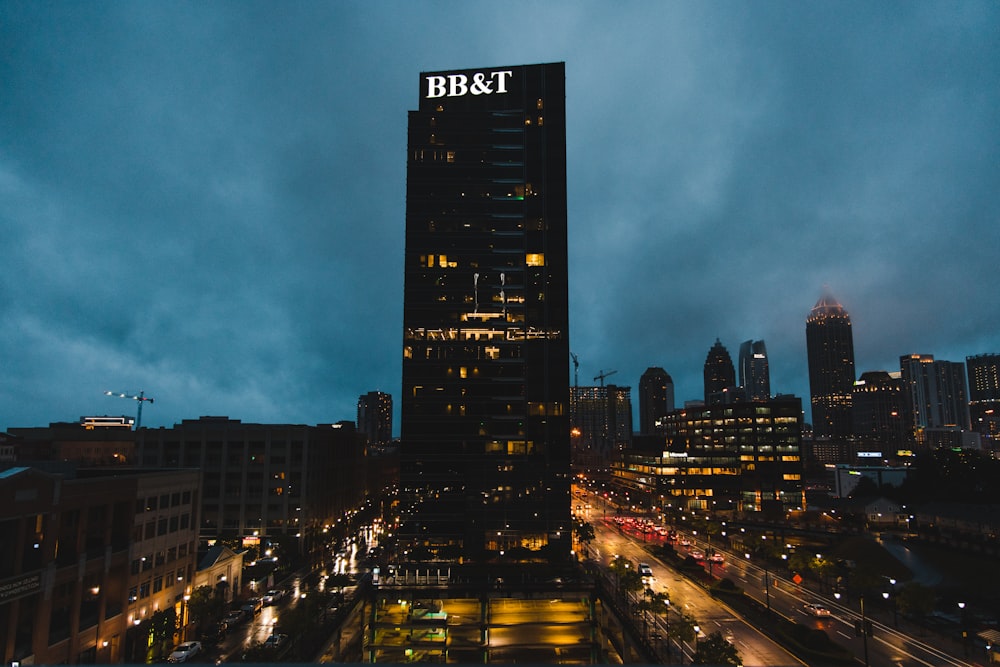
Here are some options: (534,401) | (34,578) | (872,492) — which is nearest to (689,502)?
(872,492)

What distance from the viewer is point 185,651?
48.8m

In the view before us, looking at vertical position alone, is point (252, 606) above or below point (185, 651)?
below

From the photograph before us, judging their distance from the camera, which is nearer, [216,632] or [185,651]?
[185,651]

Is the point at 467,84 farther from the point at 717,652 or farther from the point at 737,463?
the point at 737,463

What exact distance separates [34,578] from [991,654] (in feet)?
237

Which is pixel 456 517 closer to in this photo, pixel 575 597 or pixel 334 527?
pixel 575 597

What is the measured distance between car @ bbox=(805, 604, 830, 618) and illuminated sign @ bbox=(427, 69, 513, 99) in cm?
9198

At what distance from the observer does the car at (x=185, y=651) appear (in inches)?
1891

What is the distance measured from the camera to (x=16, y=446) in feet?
386

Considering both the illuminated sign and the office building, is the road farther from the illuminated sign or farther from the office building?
the illuminated sign

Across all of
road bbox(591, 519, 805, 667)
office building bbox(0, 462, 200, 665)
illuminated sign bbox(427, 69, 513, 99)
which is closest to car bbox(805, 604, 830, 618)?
road bbox(591, 519, 805, 667)

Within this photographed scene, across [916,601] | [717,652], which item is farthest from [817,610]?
[717,652]

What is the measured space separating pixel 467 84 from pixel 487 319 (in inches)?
1771

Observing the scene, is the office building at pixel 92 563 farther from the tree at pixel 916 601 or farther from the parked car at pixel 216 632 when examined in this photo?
the tree at pixel 916 601
